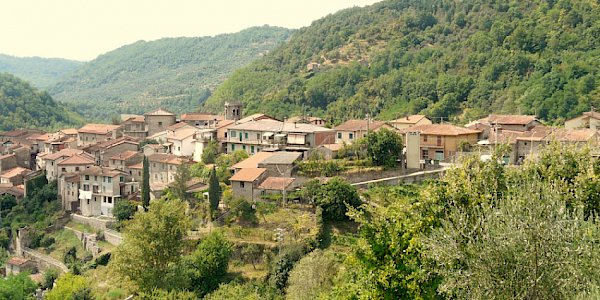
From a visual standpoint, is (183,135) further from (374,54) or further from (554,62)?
(374,54)

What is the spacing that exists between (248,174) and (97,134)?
1173 inches

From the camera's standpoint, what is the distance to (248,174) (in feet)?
129

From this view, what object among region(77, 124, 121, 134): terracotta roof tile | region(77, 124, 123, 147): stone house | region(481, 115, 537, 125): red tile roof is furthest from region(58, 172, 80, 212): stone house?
region(481, 115, 537, 125): red tile roof

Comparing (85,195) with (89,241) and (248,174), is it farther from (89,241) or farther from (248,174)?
(248,174)

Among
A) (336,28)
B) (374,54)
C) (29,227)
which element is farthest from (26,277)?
(336,28)

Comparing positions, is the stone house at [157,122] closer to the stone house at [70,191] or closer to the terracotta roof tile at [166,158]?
the terracotta roof tile at [166,158]

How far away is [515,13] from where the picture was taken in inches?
3533

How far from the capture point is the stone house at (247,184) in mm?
38250

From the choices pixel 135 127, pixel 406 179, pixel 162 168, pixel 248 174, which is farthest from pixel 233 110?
pixel 406 179

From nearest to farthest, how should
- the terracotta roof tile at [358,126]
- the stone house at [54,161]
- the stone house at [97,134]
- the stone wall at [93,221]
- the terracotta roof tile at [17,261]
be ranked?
1. the terracotta roof tile at [17,261]
2. the stone wall at [93,221]
3. the terracotta roof tile at [358,126]
4. the stone house at [54,161]
5. the stone house at [97,134]

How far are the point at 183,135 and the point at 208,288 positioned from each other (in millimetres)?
22330

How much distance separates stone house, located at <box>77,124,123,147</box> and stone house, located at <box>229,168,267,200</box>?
2766cm

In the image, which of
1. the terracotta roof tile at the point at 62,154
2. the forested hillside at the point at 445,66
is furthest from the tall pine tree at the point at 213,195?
the forested hillside at the point at 445,66

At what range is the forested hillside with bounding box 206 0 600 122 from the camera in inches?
2601
